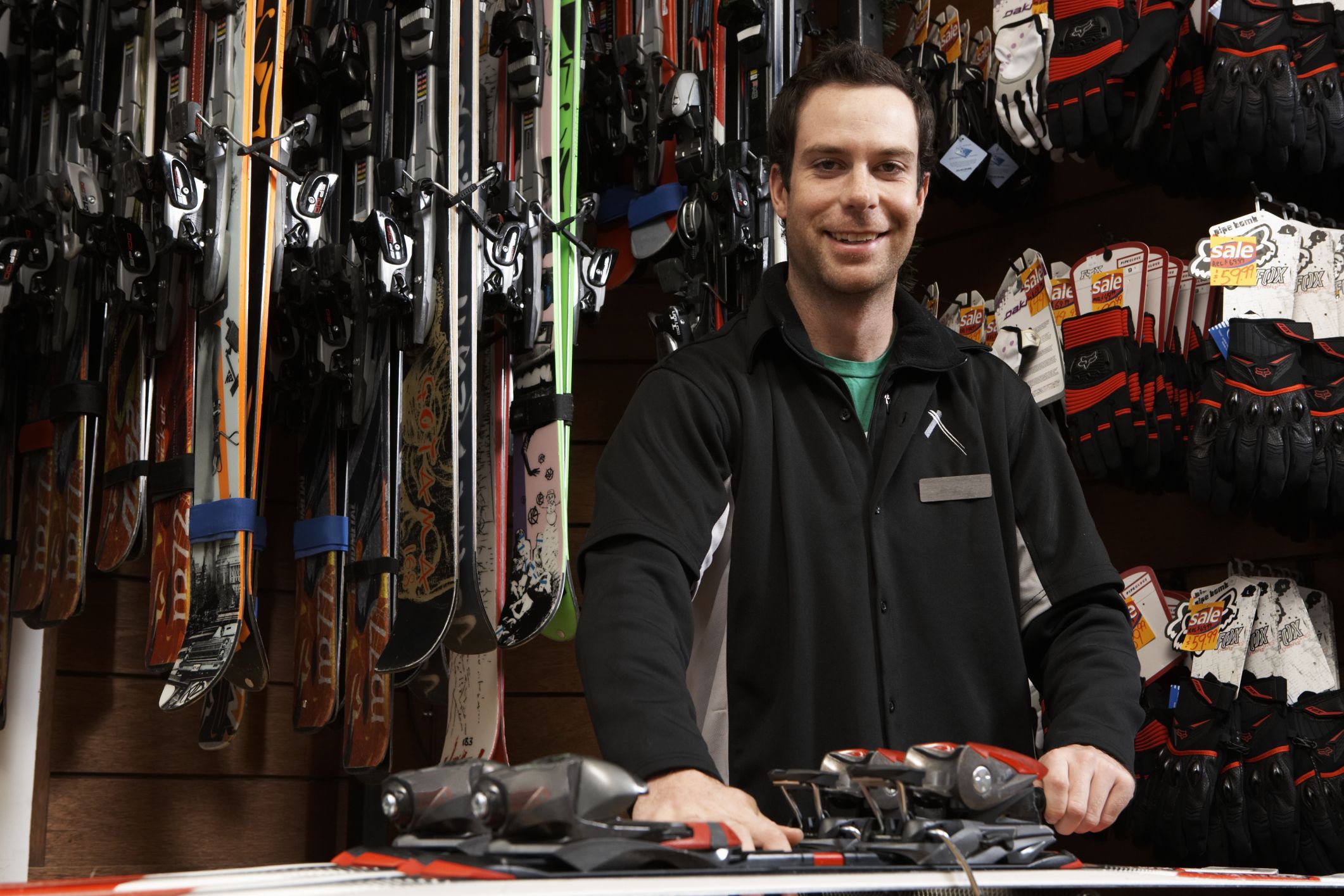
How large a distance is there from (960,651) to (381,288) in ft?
3.53

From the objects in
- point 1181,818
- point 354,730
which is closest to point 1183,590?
point 1181,818

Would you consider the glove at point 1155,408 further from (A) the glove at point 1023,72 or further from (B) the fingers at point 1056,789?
(B) the fingers at point 1056,789

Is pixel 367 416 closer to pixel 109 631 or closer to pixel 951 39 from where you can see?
pixel 109 631

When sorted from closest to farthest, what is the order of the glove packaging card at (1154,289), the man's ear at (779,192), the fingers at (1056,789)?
the fingers at (1056,789) < the man's ear at (779,192) < the glove packaging card at (1154,289)

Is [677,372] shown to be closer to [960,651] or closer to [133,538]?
[960,651]

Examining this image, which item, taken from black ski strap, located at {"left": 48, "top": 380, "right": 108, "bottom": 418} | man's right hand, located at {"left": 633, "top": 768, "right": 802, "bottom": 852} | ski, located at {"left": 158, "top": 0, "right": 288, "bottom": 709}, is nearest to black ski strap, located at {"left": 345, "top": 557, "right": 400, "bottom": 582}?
ski, located at {"left": 158, "top": 0, "right": 288, "bottom": 709}

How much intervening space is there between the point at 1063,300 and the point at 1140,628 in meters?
0.65

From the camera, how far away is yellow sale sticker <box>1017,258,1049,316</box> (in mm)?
2701

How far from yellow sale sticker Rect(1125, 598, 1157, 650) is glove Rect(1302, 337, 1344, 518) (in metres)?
0.38

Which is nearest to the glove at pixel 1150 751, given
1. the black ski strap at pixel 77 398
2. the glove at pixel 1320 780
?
the glove at pixel 1320 780

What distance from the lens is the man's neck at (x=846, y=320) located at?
59.4 inches

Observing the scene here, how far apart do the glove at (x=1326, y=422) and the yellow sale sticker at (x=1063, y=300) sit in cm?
47

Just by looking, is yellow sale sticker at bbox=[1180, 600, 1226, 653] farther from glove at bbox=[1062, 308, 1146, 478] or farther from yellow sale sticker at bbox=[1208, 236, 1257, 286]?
yellow sale sticker at bbox=[1208, 236, 1257, 286]

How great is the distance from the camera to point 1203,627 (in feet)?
7.93
